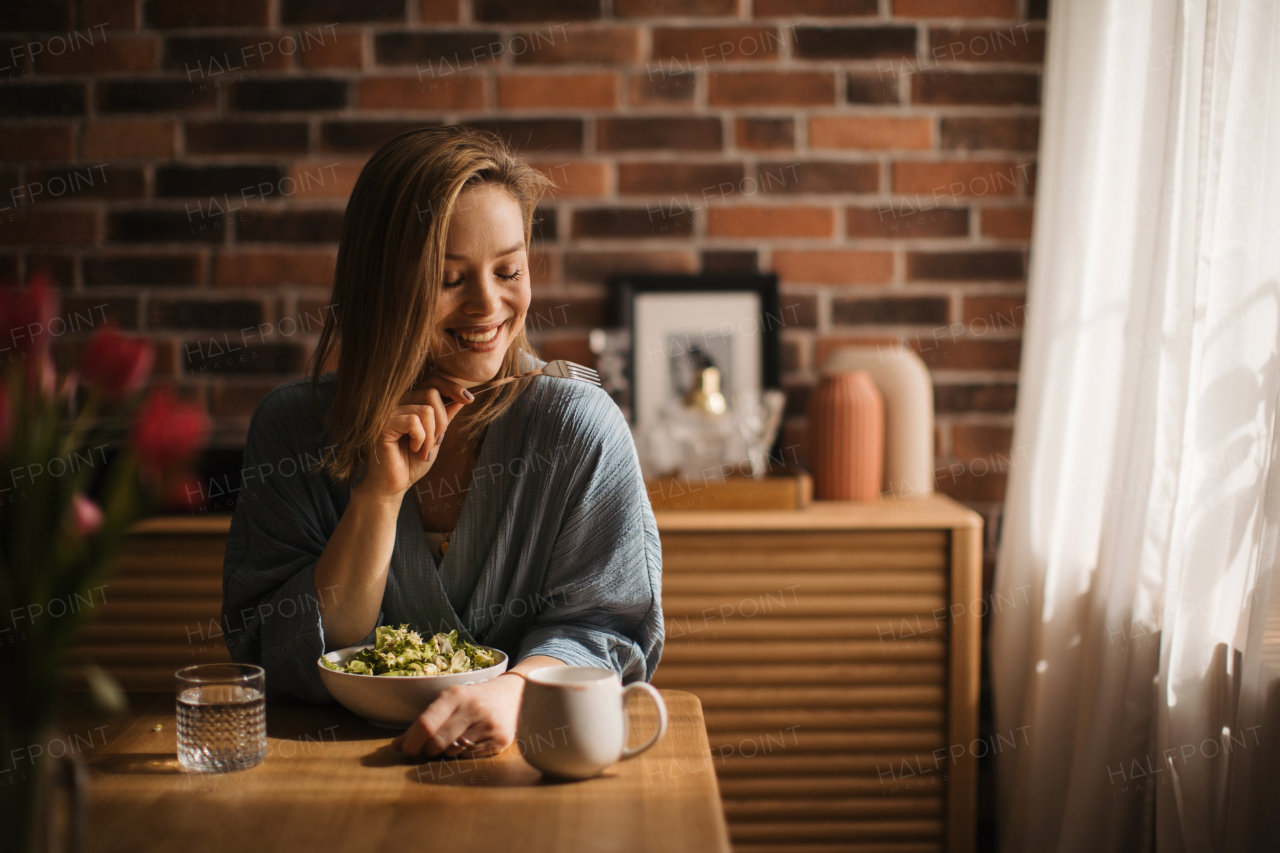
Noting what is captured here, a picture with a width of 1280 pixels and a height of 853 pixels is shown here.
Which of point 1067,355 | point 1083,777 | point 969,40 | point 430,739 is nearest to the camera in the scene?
point 430,739

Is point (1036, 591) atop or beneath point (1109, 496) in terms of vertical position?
beneath

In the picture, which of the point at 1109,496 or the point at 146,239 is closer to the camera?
the point at 1109,496

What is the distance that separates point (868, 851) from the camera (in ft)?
5.96

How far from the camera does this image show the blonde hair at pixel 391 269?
1.21m

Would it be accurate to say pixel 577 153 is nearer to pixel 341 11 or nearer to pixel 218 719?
pixel 341 11

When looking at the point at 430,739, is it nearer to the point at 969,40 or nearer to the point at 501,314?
the point at 501,314

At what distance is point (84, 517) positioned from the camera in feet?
1.66

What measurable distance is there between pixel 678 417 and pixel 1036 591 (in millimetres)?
786

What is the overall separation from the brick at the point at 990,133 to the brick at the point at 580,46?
27.9 inches

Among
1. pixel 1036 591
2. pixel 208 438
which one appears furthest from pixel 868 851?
pixel 208 438

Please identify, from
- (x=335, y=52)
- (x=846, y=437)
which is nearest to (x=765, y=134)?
(x=846, y=437)

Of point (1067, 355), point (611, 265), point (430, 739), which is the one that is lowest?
point (430, 739)

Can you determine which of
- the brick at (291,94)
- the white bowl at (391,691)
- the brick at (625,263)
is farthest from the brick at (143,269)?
the white bowl at (391,691)

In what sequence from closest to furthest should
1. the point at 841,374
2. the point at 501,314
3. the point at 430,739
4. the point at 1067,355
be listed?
the point at 430,739 → the point at 501,314 → the point at 1067,355 → the point at 841,374
